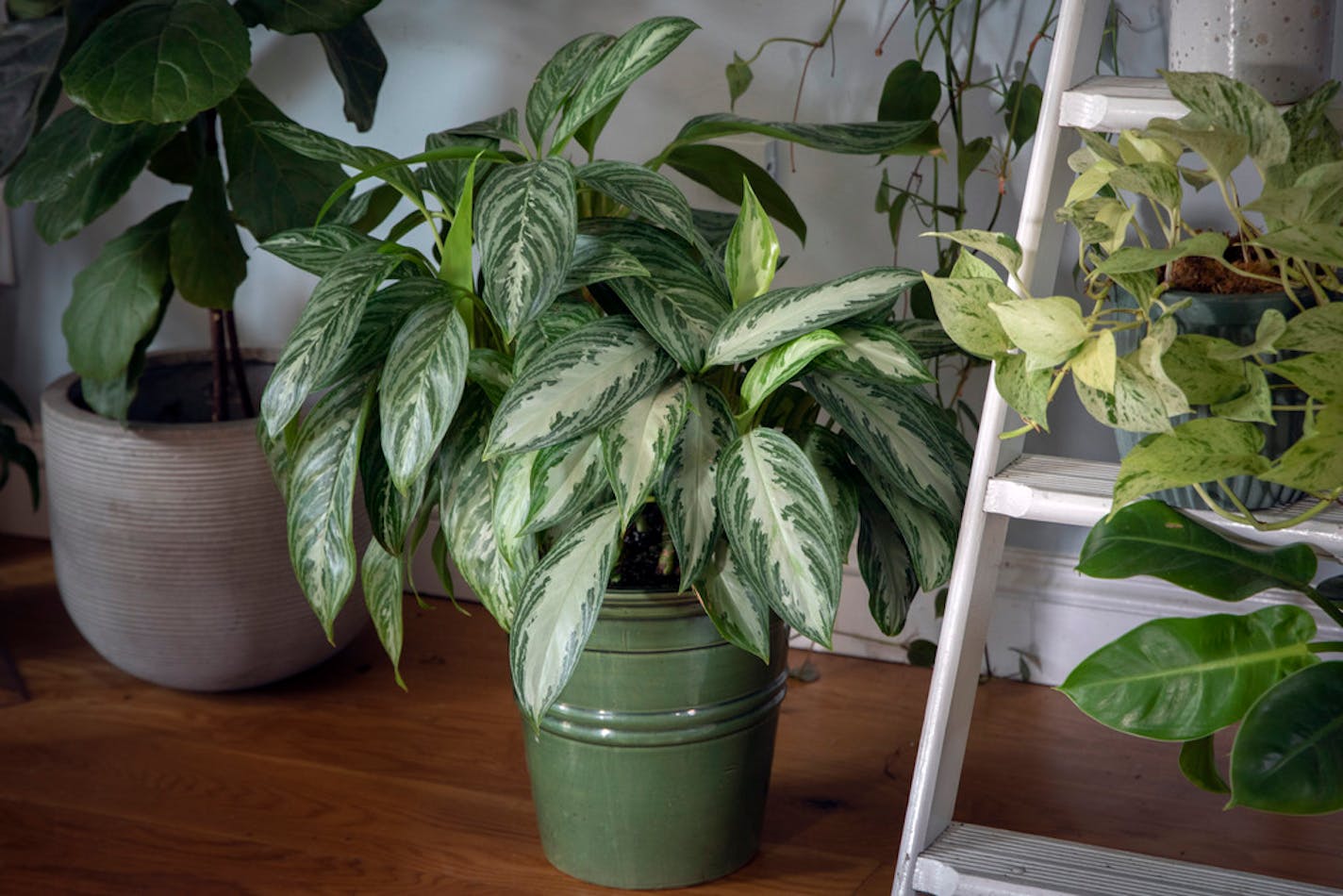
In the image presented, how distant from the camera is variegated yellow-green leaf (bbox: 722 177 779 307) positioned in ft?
3.42

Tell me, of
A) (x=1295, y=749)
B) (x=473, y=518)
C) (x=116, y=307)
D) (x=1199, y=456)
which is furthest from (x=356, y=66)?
(x=1295, y=749)

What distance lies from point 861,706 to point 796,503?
0.72 metres

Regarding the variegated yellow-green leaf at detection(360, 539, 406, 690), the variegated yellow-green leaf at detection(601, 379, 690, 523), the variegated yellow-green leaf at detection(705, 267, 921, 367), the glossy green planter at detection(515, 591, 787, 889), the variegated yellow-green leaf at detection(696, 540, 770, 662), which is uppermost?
the variegated yellow-green leaf at detection(705, 267, 921, 367)

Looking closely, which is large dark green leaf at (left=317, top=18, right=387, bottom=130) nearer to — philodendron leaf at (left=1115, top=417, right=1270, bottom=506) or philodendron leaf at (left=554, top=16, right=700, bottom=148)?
philodendron leaf at (left=554, top=16, right=700, bottom=148)

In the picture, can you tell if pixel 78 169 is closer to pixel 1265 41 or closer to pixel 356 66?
pixel 356 66

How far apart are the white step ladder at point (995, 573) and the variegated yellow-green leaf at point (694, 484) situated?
20cm

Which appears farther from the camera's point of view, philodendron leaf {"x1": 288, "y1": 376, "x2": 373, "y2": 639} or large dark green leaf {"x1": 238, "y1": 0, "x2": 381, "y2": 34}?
large dark green leaf {"x1": 238, "y1": 0, "x2": 381, "y2": 34}

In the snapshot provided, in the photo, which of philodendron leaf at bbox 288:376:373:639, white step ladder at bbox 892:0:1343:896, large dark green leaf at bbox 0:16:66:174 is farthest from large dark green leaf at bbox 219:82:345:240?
white step ladder at bbox 892:0:1343:896

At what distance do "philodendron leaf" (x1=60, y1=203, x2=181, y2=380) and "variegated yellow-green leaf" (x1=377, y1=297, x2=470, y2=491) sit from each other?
571 millimetres

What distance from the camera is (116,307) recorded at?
4.75ft

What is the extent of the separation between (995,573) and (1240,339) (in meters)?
0.27

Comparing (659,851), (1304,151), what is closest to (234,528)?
(659,851)

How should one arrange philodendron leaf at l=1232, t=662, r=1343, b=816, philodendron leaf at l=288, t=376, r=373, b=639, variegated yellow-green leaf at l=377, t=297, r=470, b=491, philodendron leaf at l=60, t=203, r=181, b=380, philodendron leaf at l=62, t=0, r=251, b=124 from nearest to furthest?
philodendron leaf at l=1232, t=662, r=1343, b=816 < variegated yellow-green leaf at l=377, t=297, r=470, b=491 < philodendron leaf at l=288, t=376, r=373, b=639 < philodendron leaf at l=62, t=0, r=251, b=124 < philodendron leaf at l=60, t=203, r=181, b=380

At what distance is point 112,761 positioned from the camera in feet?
4.79
